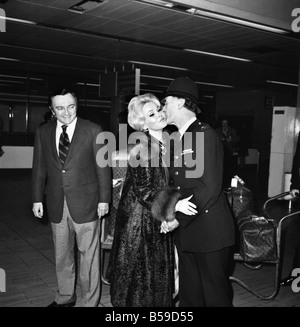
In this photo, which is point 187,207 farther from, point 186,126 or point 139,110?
point 139,110

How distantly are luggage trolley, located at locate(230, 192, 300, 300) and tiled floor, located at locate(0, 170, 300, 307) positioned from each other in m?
0.07

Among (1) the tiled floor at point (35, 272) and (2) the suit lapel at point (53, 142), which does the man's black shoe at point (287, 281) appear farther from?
(2) the suit lapel at point (53, 142)

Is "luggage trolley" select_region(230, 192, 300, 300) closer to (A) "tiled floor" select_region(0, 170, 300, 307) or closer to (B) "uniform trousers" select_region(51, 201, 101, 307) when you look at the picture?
(A) "tiled floor" select_region(0, 170, 300, 307)

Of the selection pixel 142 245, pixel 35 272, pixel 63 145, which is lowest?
pixel 35 272

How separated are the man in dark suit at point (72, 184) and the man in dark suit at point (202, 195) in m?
0.73

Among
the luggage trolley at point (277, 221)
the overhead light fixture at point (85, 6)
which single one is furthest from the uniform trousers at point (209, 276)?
the overhead light fixture at point (85, 6)

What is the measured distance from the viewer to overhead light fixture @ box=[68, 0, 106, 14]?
5.93m

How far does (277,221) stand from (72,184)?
4.28m

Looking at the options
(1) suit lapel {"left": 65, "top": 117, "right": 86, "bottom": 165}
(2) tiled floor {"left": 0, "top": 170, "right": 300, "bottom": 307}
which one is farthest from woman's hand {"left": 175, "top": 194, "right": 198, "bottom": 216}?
(2) tiled floor {"left": 0, "top": 170, "right": 300, "bottom": 307}

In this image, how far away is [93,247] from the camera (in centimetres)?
272

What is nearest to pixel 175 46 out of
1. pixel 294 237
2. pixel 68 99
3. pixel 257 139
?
pixel 294 237

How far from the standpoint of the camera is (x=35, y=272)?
3.86 meters

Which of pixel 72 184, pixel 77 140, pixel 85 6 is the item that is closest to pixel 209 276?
pixel 72 184

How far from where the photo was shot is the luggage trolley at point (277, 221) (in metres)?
3.08
